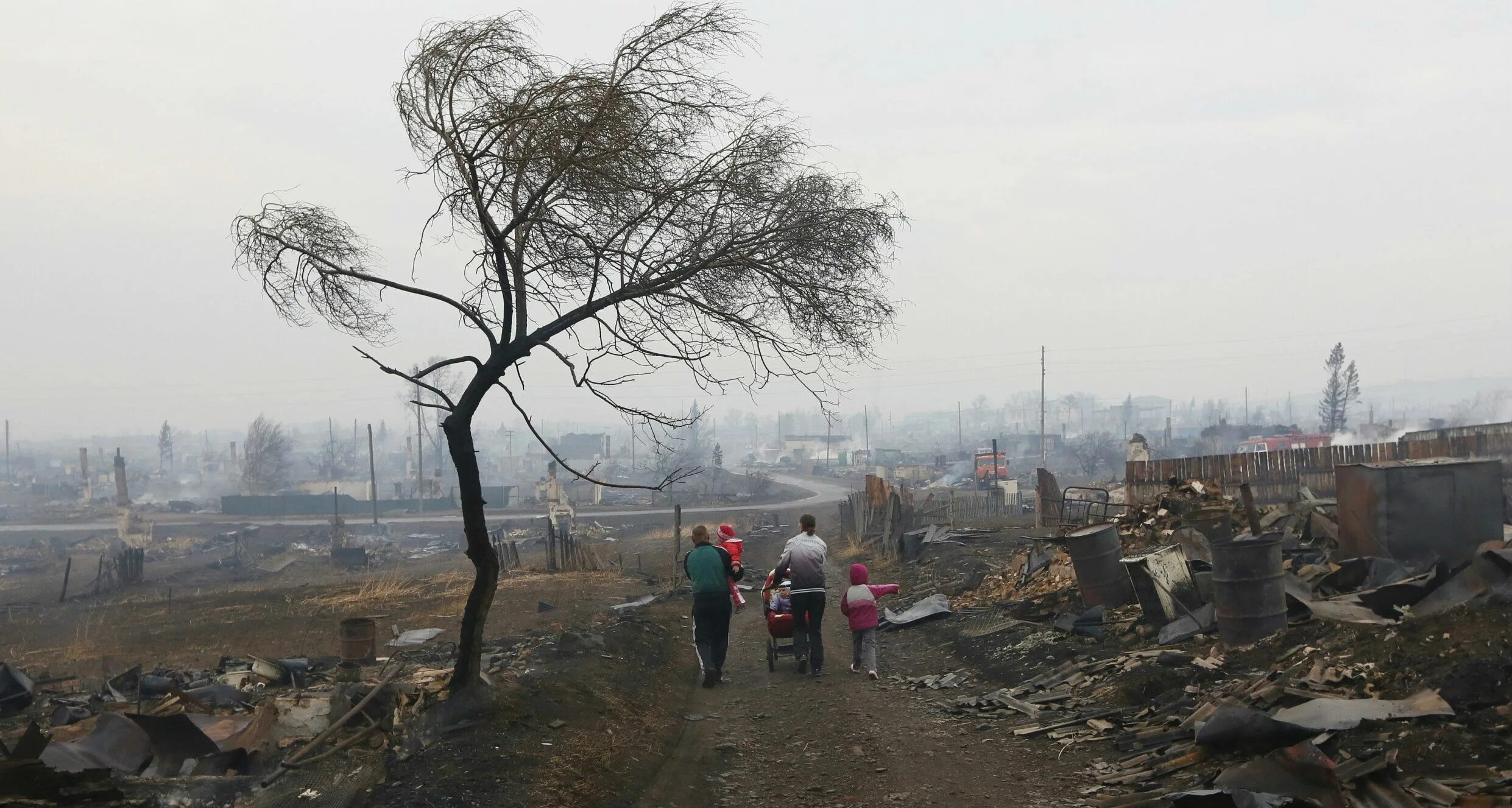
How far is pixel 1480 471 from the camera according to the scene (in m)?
10.9

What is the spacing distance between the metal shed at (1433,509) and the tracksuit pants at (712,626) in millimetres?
7153

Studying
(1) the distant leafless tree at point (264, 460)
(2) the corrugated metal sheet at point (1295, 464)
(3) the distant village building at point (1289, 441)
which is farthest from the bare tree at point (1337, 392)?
(1) the distant leafless tree at point (264, 460)

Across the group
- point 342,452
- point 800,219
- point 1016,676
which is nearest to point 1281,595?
point 1016,676

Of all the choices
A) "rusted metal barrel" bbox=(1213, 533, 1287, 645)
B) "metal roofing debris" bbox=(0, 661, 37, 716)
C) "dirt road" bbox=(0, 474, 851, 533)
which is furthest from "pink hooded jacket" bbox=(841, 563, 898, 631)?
"dirt road" bbox=(0, 474, 851, 533)

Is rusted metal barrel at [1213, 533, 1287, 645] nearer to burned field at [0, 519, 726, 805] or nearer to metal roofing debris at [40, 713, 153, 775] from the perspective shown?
burned field at [0, 519, 726, 805]

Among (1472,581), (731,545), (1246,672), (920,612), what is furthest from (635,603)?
(1472,581)

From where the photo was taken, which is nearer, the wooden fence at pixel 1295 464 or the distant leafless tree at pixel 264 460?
the wooden fence at pixel 1295 464

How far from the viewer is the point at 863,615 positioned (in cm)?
1132

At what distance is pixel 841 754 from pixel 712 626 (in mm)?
3409

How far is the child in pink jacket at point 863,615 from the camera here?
11242mm

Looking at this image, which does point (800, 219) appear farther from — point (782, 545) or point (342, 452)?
point (342, 452)

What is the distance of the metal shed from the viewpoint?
10.8 metres

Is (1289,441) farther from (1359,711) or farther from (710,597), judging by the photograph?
(1359,711)

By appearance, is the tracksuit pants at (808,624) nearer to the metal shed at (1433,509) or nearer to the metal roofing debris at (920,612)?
the metal roofing debris at (920,612)
